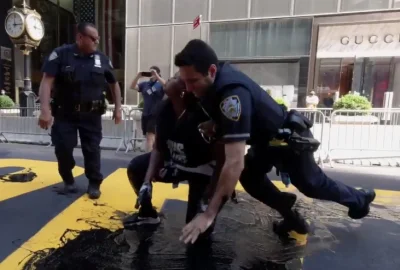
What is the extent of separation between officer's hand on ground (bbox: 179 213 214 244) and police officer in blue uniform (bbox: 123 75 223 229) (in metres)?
0.38

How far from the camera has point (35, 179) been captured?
3873 millimetres

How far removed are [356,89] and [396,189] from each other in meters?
10.0

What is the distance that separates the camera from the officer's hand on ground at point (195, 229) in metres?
1.66

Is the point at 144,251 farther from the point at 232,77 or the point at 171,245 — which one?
the point at 232,77

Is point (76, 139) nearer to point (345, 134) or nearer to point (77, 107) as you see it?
point (77, 107)

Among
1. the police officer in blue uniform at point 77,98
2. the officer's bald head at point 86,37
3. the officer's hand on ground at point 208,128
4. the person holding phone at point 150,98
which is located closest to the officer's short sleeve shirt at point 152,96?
the person holding phone at point 150,98

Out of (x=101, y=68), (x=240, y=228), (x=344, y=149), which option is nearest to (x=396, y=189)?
(x=344, y=149)

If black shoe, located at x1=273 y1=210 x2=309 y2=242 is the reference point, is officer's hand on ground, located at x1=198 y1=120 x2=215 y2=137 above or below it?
above

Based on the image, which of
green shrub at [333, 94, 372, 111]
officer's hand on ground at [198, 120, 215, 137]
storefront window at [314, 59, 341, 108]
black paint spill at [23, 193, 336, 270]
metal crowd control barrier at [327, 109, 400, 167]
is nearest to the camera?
officer's hand on ground at [198, 120, 215, 137]

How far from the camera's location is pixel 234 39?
13.2 metres

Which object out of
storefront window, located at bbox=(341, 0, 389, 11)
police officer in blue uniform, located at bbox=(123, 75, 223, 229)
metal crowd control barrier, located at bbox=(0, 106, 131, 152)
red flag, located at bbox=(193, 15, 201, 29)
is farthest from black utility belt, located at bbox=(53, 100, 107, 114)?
storefront window, located at bbox=(341, 0, 389, 11)

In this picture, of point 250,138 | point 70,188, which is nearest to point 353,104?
point 250,138

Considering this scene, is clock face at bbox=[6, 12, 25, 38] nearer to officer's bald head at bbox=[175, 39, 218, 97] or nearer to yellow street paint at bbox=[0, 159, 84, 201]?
yellow street paint at bbox=[0, 159, 84, 201]

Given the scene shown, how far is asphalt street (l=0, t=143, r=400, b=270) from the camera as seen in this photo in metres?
2.03
